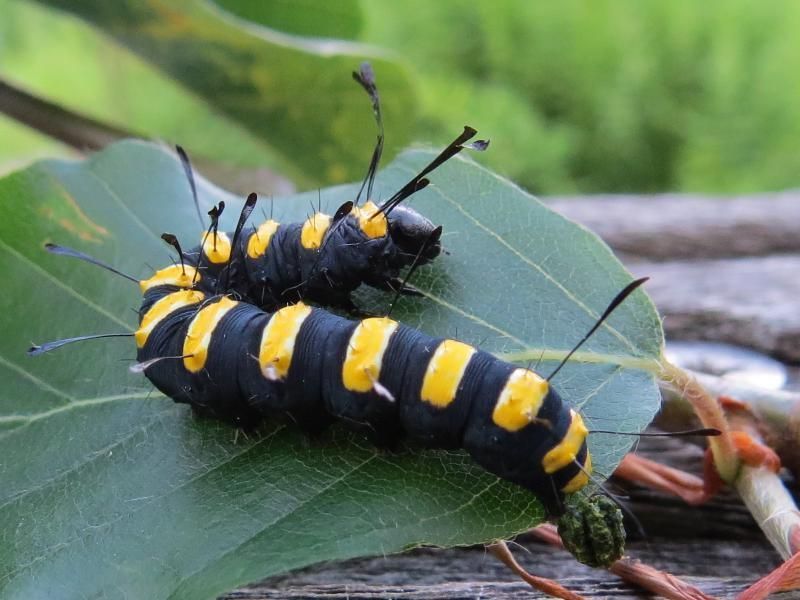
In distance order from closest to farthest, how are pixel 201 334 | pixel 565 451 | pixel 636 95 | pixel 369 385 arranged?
pixel 565 451, pixel 369 385, pixel 201 334, pixel 636 95

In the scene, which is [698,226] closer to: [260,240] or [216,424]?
[260,240]

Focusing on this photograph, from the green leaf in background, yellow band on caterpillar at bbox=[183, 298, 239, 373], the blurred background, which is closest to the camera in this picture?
yellow band on caterpillar at bbox=[183, 298, 239, 373]

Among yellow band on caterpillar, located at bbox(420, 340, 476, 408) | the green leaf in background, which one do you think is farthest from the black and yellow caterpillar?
the green leaf in background

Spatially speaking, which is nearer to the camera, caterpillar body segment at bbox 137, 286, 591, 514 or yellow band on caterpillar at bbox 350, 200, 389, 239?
caterpillar body segment at bbox 137, 286, 591, 514

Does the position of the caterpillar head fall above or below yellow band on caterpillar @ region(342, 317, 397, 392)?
above

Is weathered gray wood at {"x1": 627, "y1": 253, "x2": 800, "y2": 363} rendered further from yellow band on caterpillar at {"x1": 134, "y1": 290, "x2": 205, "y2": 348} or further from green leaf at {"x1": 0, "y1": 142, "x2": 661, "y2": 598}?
yellow band on caterpillar at {"x1": 134, "y1": 290, "x2": 205, "y2": 348}

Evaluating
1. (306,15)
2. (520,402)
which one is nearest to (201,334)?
(520,402)
